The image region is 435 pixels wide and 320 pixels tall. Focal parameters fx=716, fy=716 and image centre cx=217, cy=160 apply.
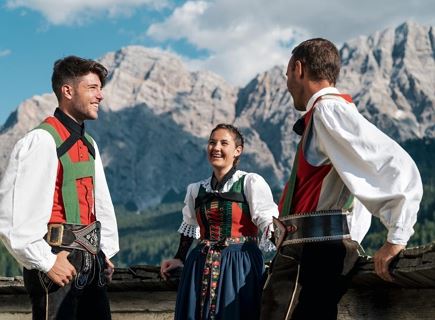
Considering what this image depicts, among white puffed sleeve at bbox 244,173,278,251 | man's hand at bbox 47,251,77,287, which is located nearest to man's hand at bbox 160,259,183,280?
white puffed sleeve at bbox 244,173,278,251

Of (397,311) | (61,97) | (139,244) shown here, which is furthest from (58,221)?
(139,244)

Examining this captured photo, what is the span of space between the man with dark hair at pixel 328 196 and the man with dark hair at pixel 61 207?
1.11 m

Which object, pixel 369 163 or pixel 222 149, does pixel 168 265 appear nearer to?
pixel 222 149

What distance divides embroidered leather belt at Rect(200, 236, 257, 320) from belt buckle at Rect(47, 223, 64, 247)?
1.16 meters

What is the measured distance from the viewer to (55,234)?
3781 mm

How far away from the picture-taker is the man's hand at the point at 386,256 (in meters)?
2.85

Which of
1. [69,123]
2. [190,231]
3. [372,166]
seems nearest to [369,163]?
[372,166]

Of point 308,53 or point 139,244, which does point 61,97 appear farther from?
point 139,244

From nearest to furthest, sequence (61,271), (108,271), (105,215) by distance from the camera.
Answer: (61,271) < (108,271) < (105,215)

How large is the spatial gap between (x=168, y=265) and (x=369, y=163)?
2.45 m

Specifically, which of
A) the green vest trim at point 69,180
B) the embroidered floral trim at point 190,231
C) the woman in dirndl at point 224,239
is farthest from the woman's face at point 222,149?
the green vest trim at point 69,180

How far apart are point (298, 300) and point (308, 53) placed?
113cm

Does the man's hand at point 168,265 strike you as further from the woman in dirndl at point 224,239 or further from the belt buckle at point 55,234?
the belt buckle at point 55,234

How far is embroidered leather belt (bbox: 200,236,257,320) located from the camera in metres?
4.52
